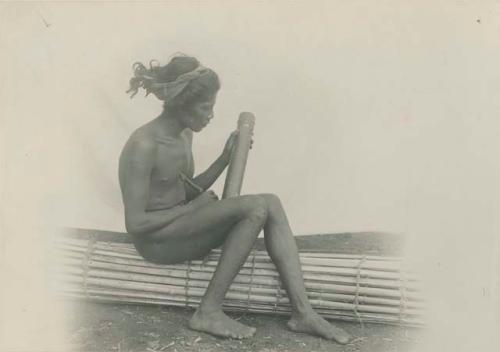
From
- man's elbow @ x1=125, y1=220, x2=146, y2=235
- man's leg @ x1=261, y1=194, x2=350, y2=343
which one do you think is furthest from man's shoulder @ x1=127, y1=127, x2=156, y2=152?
man's leg @ x1=261, y1=194, x2=350, y2=343

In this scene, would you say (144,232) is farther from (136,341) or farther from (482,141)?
(482,141)

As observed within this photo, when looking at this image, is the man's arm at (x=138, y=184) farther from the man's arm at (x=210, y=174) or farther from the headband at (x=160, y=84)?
the man's arm at (x=210, y=174)

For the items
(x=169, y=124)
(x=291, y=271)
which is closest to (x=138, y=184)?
(x=169, y=124)

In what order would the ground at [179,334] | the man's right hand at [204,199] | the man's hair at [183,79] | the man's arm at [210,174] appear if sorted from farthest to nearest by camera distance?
the man's arm at [210,174] < the man's right hand at [204,199] < the man's hair at [183,79] < the ground at [179,334]

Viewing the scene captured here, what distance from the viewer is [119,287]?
298 cm

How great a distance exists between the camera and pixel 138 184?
9.12 ft

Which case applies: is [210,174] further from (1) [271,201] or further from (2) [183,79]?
(2) [183,79]

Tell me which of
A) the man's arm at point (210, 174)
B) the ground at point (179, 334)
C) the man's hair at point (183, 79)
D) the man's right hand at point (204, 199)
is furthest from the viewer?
the man's arm at point (210, 174)

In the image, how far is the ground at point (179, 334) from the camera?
272cm

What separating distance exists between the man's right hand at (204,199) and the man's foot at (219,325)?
441 mm

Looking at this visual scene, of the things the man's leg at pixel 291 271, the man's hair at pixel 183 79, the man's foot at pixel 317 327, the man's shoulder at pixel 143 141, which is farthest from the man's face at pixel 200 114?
the man's foot at pixel 317 327

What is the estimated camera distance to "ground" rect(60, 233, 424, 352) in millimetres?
2719

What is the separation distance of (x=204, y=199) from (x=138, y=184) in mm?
342

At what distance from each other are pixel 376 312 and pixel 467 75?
1014mm
